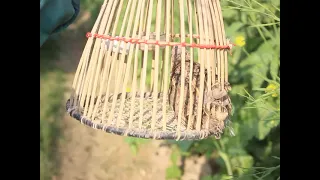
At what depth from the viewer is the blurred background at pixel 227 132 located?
4.96 feet

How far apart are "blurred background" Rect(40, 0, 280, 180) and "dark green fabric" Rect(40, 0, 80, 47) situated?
0.23 meters

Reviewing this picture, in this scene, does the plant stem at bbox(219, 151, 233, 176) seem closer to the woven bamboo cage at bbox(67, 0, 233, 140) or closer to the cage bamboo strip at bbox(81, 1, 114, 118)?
the woven bamboo cage at bbox(67, 0, 233, 140)

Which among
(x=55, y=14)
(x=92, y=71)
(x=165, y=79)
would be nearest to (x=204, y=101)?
(x=165, y=79)

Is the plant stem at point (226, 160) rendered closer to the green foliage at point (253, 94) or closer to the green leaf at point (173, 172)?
the green foliage at point (253, 94)

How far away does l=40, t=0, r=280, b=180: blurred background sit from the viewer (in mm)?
1512

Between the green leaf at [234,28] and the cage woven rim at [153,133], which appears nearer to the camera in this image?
the cage woven rim at [153,133]

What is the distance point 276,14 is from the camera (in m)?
1.50

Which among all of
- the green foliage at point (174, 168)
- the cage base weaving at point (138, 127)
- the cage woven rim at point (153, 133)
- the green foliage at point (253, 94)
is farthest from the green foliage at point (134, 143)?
the cage woven rim at point (153, 133)

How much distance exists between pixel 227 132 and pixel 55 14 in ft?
2.35

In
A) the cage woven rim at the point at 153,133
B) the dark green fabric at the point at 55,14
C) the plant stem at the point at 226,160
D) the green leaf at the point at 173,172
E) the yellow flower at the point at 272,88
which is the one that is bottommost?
the green leaf at the point at 173,172

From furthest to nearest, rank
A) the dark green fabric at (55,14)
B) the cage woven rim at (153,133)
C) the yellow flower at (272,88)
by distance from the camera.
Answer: the yellow flower at (272,88) → the dark green fabric at (55,14) → the cage woven rim at (153,133)
